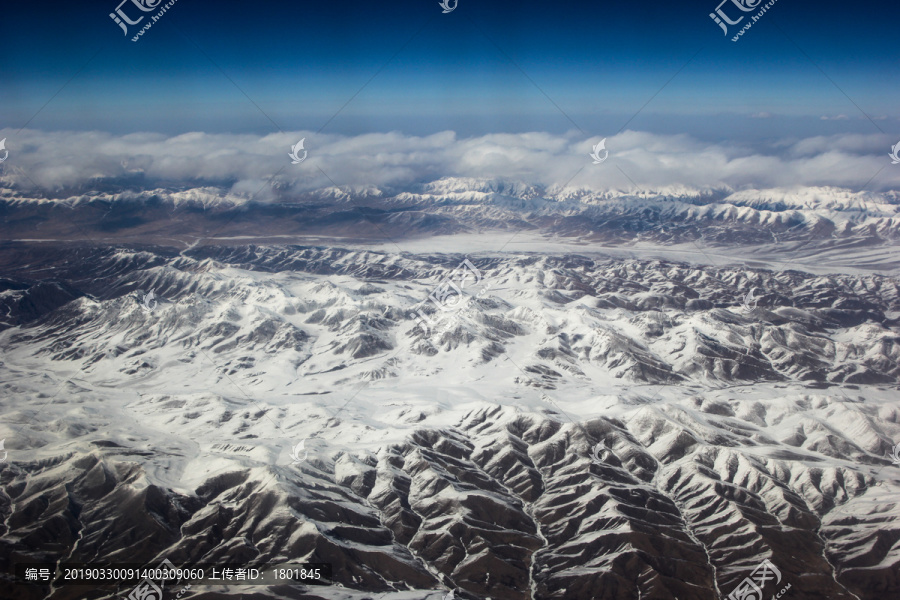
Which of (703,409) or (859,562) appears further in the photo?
(703,409)

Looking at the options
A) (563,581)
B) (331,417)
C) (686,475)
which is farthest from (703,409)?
(331,417)

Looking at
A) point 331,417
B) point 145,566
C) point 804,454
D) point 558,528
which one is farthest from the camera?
point 331,417

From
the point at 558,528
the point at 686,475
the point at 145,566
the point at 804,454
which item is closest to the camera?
the point at 145,566

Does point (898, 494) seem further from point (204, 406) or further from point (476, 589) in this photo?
point (204, 406)

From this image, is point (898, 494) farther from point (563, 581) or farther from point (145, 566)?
point (145, 566)

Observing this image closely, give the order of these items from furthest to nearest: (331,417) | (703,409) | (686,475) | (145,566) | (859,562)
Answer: (703,409) < (331,417) < (686,475) < (859,562) < (145,566)

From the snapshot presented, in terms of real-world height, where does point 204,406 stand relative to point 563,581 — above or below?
above

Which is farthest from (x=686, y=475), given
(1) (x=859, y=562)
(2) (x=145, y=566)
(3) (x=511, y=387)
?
(2) (x=145, y=566)

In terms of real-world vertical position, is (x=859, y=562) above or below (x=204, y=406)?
below

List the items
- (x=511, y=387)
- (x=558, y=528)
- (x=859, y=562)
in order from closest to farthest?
(x=859, y=562)
(x=558, y=528)
(x=511, y=387)
